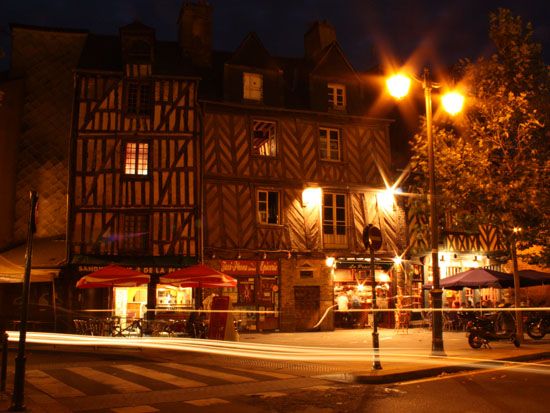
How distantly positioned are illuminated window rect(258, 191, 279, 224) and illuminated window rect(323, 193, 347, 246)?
2062 mm

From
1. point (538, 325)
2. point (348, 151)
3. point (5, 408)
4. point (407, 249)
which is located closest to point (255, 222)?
point (348, 151)

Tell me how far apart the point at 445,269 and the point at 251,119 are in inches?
439

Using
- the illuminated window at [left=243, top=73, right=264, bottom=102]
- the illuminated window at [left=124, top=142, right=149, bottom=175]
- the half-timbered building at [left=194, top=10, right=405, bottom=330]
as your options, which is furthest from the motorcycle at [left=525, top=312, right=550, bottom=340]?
the illuminated window at [left=124, top=142, right=149, bottom=175]

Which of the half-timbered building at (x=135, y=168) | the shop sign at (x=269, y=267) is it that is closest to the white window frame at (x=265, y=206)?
the shop sign at (x=269, y=267)

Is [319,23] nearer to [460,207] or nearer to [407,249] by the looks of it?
[407,249]

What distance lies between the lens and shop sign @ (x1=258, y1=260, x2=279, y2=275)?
21016 mm

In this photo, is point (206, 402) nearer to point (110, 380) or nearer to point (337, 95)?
point (110, 380)

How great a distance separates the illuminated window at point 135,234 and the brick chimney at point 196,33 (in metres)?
7.33

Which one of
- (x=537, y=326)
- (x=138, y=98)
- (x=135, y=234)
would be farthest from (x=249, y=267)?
(x=537, y=326)

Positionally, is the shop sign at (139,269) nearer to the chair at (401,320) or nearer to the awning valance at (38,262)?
the awning valance at (38,262)

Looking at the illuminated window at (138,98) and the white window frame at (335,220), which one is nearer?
the illuminated window at (138,98)

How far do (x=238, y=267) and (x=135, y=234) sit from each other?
3.91 metres

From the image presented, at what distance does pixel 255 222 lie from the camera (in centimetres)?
2098

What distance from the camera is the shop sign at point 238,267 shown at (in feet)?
67.2
